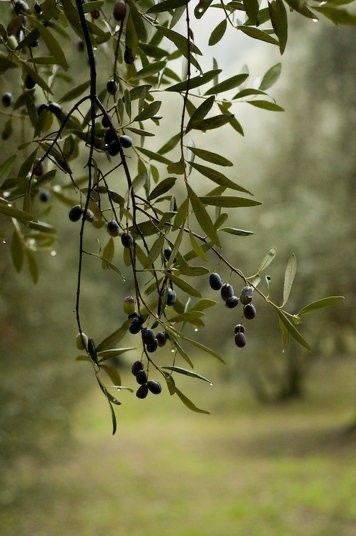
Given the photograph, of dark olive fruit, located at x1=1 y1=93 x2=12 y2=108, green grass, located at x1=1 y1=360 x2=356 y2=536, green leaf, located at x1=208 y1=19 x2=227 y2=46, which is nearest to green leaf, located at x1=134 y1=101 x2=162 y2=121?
green leaf, located at x1=208 y1=19 x2=227 y2=46

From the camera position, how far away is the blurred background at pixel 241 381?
790 cm

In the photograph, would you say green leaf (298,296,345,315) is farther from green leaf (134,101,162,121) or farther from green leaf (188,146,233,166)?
green leaf (134,101,162,121)

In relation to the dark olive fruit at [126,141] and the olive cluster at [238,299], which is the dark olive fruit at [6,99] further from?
the olive cluster at [238,299]

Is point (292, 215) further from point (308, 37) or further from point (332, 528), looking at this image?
point (332, 528)

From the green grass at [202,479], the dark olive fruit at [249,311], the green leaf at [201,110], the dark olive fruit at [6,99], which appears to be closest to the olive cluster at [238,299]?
the dark olive fruit at [249,311]

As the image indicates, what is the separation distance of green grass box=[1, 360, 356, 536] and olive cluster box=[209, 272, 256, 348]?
6.69 meters

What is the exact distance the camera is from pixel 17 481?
316 inches

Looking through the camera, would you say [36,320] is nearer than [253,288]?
No

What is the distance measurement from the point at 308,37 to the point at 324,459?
252 inches

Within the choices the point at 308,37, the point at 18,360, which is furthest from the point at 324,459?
the point at 308,37

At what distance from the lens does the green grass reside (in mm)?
7945

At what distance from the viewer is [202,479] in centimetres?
1078

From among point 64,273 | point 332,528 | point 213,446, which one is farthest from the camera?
point 213,446

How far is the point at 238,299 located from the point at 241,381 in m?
17.5
